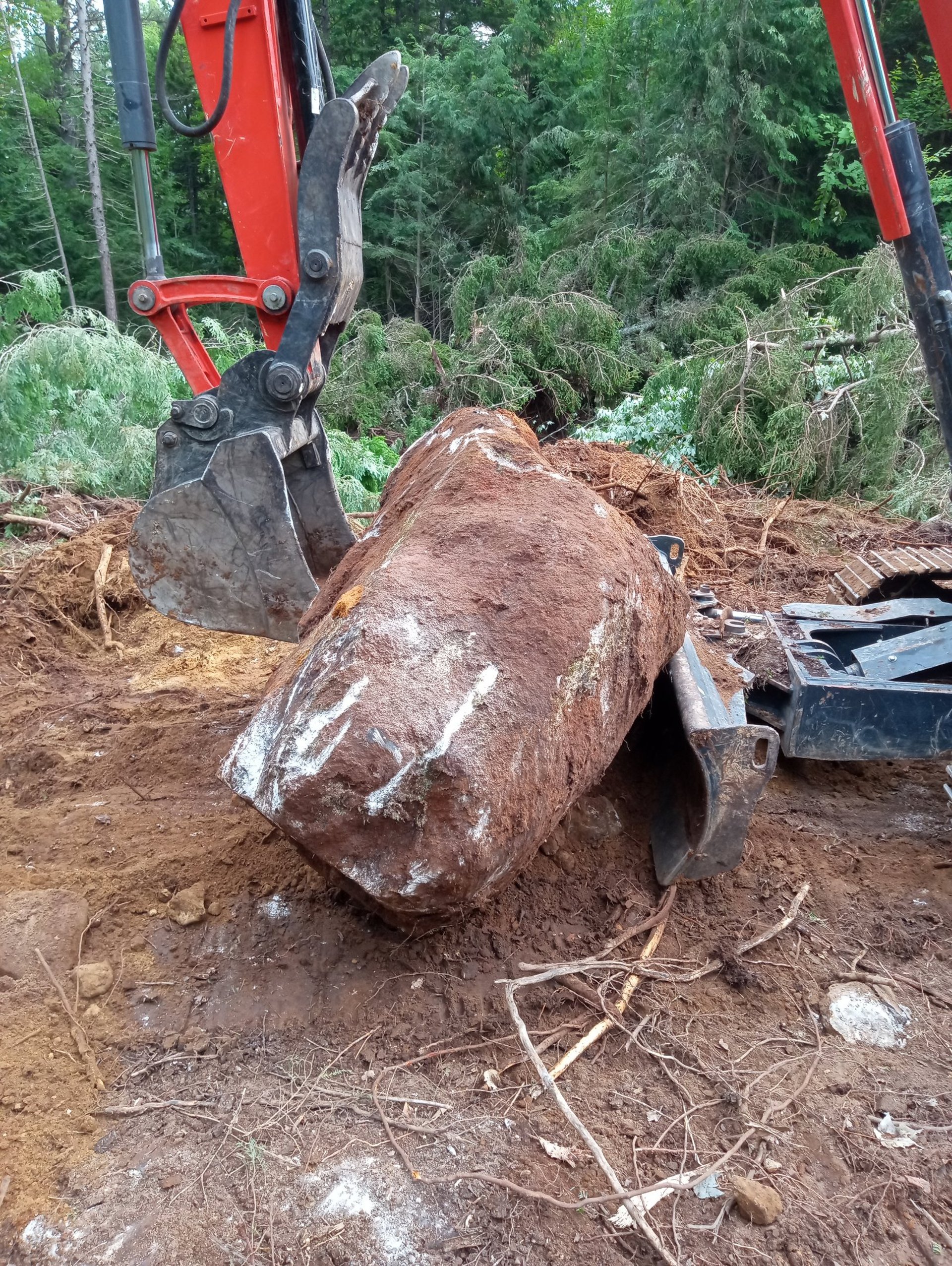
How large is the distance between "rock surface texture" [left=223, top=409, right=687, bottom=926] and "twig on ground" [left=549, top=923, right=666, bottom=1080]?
0.51m

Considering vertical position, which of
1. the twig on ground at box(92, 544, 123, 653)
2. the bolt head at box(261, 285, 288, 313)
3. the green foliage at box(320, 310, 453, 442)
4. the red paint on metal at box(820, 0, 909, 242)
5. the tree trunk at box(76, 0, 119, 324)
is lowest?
the green foliage at box(320, 310, 453, 442)

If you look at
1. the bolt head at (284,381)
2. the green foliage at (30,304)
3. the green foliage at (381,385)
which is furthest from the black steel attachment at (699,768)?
the green foliage at (381,385)

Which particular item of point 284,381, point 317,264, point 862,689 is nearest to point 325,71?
point 317,264

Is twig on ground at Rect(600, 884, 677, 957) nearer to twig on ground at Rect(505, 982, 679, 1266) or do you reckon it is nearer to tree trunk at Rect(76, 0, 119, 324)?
twig on ground at Rect(505, 982, 679, 1266)

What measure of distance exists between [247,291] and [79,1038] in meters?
2.84

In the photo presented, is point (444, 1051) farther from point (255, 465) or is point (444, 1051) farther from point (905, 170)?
point (905, 170)

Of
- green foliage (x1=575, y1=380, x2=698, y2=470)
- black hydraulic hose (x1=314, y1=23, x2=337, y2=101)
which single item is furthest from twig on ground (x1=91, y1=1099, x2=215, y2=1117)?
green foliage (x1=575, y1=380, x2=698, y2=470)

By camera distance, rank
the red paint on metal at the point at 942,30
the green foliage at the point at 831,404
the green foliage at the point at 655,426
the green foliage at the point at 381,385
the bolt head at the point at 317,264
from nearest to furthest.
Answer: the red paint on metal at the point at 942,30 < the bolt head at the point at 317,264 < the green foliage at the point at 831,404 < the green foliage at the point at 655,426 < the green foliage at the point at 381,385

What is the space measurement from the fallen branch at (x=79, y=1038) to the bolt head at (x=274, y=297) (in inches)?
103

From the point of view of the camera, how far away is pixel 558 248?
1605 cm

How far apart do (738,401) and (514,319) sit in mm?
3554

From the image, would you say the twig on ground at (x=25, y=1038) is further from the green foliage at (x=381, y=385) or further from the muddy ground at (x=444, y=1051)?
the green foliage at (x=381, y=385)

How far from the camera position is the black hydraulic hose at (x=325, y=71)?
3846mm

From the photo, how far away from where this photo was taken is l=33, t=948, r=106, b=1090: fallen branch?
2383mm
